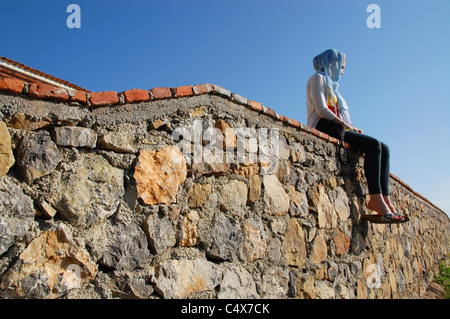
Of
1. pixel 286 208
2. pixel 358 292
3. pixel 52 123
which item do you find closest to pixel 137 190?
pixel 52 123

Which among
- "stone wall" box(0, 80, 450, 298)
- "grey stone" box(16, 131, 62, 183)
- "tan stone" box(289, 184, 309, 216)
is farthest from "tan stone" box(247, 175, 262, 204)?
"grey stone" box(16, 131, 62, 183)

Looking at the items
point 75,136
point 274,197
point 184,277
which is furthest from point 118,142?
point 274,197

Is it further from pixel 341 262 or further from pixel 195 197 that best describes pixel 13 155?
pixel 341 262

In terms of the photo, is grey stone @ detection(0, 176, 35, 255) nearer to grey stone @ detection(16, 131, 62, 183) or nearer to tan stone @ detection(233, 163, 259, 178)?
grey stone @ detection(16, 131, 62, 183)

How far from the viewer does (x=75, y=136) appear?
150 centimetres

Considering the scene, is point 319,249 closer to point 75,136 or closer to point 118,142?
point 118,142

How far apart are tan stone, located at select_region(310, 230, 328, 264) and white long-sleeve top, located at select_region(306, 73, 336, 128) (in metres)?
1.10

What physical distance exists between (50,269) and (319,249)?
1.83 meters

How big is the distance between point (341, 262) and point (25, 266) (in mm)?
2276

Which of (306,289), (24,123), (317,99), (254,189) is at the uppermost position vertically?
(317,99)

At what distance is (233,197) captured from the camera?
6.64 feet

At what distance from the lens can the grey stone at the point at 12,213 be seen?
1.26 metres

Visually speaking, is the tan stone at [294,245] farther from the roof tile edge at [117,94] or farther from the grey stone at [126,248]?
the grey stone at [126,248]

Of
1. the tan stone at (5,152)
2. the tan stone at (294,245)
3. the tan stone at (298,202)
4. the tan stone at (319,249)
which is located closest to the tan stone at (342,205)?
the tan stone at (319,249)
